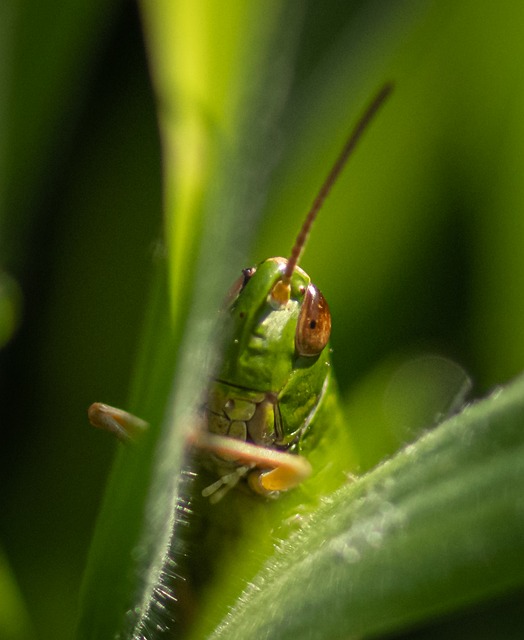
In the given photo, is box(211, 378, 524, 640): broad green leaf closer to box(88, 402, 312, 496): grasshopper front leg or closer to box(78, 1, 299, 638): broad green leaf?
box(78, 1, 299, 638): broad green leaf

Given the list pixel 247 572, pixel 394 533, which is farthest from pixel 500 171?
pixel 394 533

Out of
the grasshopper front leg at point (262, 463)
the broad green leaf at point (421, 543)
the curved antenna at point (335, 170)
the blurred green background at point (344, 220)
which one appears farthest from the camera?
the blurred green background at point (344, 220)

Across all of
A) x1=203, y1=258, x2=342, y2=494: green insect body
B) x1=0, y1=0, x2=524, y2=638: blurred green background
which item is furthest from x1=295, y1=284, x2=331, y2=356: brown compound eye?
x1=0, y1=0, x2=524, y2=638: blurred green background

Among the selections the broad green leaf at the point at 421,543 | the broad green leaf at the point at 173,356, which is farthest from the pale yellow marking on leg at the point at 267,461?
the broad green leaf at the point at 421,543

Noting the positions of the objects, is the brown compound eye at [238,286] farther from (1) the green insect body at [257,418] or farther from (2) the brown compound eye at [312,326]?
(2) the brown compound eye at [312,326]

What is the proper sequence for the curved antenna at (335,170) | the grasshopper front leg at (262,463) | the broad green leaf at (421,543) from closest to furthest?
the broad green leaf at (421,543) → the curved antenna at (335,170) → the grasshopper front leg at (262,463)

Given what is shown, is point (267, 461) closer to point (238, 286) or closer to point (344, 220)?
point (238, 286)
